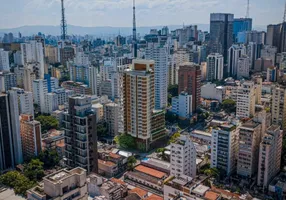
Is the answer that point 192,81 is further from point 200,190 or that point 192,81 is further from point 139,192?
point 200,190

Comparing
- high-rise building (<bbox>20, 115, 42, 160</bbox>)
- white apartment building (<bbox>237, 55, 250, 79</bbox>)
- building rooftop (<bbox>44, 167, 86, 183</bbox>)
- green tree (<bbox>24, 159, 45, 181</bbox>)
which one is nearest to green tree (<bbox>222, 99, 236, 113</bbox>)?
white apartment building (<bbox>237, 55, 250, 79</bbox>)

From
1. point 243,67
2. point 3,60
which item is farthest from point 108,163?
point 243,67

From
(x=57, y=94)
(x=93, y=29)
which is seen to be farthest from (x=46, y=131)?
(x=93, y=29)

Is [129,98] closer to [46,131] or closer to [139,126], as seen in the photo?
[139,126]

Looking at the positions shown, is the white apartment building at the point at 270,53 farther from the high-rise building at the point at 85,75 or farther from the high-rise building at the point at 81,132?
the high-rise building at the point at 81,132

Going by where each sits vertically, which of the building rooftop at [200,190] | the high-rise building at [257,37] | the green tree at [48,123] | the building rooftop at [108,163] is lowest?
the building rooftop at [108,163]

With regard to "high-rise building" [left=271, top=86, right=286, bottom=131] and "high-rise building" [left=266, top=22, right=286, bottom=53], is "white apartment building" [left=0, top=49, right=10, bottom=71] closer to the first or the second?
"high-rise building" [left=271, top=86, right=286, bottom=131]

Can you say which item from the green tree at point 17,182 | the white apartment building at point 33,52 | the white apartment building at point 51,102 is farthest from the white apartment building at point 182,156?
the white apartment building at point 33,52
